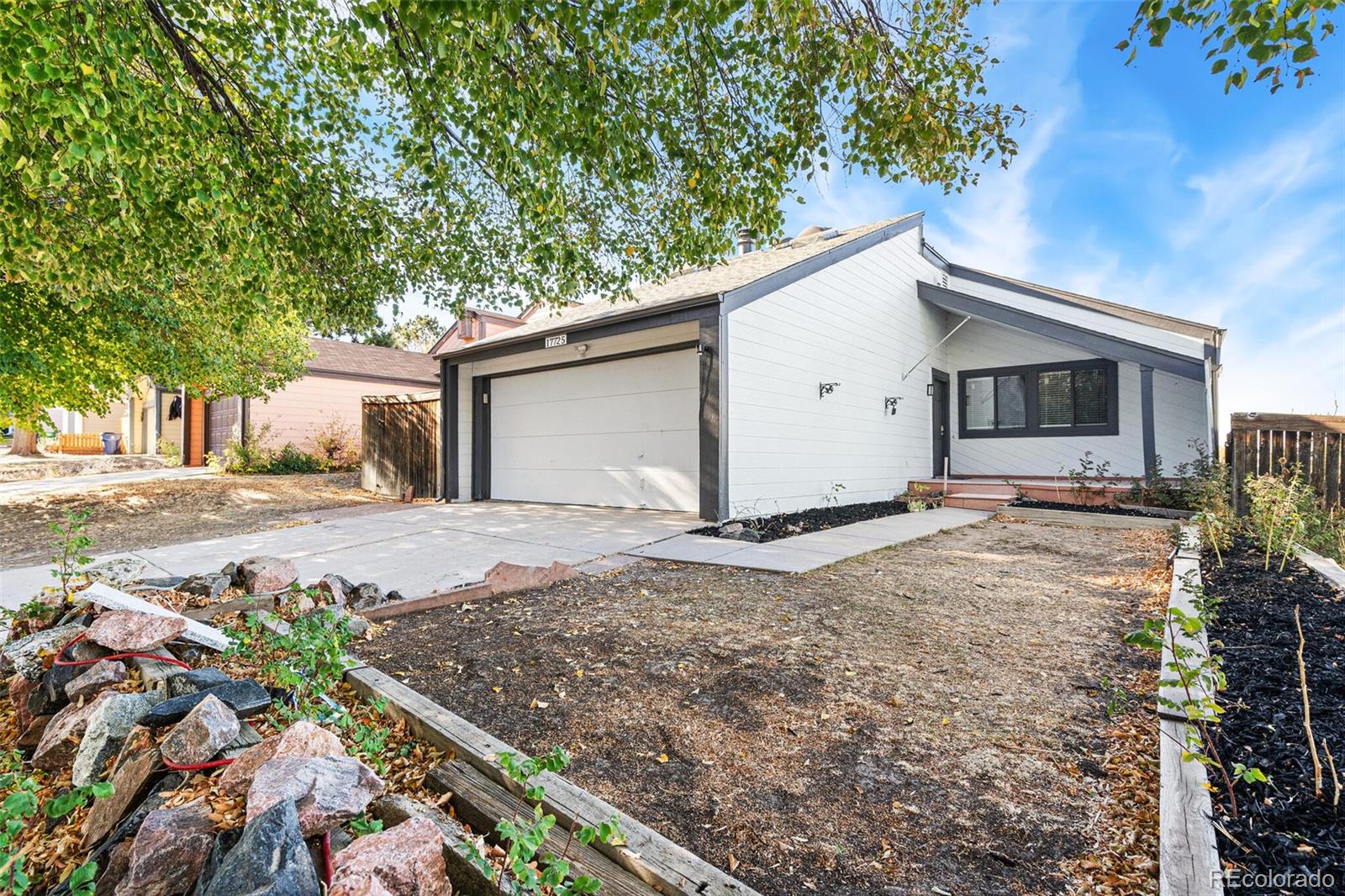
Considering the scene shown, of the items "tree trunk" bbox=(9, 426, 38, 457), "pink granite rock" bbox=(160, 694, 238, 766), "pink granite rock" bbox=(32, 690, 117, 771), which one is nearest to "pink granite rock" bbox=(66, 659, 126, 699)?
"pink granite rock" bbox=(32, 690, 117, 771)

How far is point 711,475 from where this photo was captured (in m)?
6.84

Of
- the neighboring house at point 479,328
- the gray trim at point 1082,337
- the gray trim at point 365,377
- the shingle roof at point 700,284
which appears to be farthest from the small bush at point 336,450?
the gray trim at point 1082,337

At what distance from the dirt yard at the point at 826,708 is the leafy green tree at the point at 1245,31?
93.9 inches

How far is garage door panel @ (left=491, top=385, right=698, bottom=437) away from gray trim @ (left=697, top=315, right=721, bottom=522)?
0.94 m

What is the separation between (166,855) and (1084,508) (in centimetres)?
991

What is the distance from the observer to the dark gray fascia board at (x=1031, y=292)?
8891mm

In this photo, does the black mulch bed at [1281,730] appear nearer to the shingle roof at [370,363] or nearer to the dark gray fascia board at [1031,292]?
the dark gray fascia board at [1031,292]

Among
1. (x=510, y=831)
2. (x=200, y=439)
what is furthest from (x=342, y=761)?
(x=200, y=439)

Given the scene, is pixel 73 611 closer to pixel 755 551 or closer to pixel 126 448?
pixel 755 551

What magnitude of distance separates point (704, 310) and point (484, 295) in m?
2.51

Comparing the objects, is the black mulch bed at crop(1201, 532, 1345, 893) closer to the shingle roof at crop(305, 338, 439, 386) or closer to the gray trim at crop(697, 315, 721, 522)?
the gray trim at crop(697, 315, 721, 522)

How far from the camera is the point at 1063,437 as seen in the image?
10.1 meters

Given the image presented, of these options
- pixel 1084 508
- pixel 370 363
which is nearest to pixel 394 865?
pixel 1084 508

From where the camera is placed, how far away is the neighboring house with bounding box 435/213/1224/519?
7469mm
